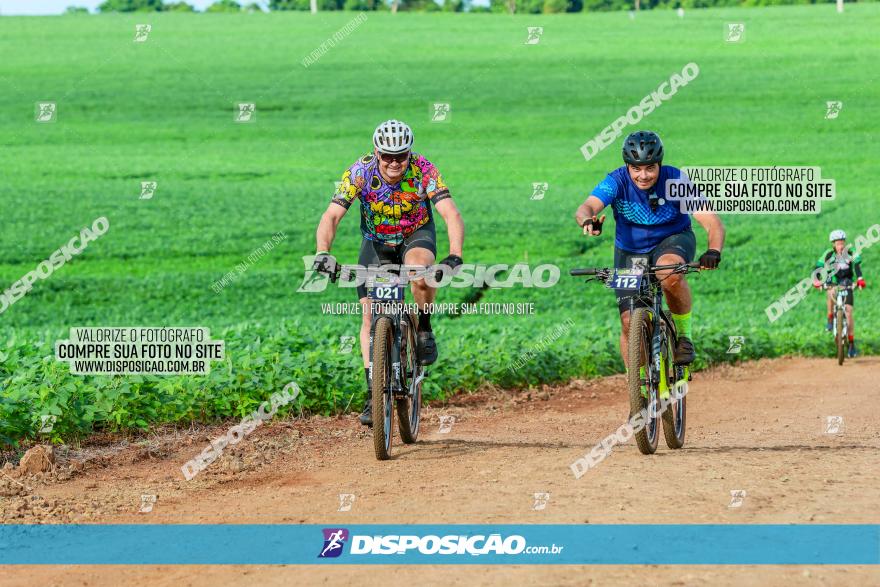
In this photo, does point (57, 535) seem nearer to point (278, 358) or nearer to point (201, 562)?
point (201, 562)

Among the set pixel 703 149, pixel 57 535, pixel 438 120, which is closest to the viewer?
pixel 57 535

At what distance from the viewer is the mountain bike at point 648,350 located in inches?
368

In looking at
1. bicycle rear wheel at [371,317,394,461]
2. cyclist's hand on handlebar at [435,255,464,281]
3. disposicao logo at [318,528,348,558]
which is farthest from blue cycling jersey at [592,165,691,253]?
disposicao logo at [318,528,348,558]

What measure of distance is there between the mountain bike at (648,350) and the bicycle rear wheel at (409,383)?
Answer: 149 centimetres

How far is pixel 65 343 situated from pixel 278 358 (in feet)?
7.51

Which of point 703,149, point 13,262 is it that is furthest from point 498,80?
point 13,262

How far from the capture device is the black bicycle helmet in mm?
9664

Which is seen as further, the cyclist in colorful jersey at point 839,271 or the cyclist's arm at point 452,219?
the cyclist in colorful jersey at point 839,271

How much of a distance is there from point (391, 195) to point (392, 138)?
53 cm

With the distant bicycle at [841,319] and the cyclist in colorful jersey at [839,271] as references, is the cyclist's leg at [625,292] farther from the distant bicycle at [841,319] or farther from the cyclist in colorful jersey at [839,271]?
the cyclist in colorful jersey at [839,271]

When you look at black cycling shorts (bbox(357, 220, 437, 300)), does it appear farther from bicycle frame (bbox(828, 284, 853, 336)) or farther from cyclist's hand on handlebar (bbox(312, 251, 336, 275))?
bicycle frame (bbox(828, 284, 853, 336))

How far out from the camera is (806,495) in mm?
8016

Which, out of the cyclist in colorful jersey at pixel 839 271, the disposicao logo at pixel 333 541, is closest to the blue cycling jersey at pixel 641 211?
the disposicao logo at pixel 333 541

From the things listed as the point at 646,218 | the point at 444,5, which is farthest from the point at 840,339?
the point at 444,5
